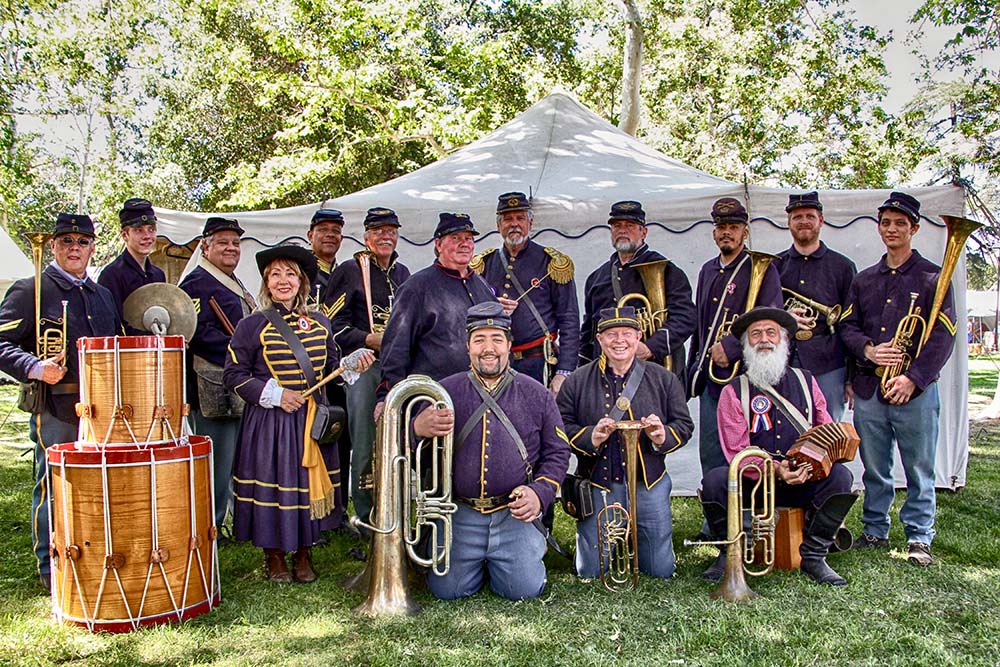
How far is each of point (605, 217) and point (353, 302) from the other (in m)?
2.14

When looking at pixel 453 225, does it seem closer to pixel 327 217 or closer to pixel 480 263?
pixel 480 263

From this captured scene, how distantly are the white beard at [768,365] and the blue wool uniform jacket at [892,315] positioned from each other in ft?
2.27

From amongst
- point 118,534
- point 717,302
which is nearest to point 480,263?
point 717,302

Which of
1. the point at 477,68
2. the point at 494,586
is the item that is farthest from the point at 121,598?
the point at 477,68

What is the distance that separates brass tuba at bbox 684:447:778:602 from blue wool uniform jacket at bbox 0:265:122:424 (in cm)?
306

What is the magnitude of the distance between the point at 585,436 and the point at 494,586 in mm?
864

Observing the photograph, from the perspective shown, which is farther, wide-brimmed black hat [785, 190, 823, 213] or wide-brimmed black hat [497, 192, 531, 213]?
wide-brimmed black hat [497, 192, 531, 213]

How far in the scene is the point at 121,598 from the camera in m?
3.54

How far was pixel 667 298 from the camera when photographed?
508 cm

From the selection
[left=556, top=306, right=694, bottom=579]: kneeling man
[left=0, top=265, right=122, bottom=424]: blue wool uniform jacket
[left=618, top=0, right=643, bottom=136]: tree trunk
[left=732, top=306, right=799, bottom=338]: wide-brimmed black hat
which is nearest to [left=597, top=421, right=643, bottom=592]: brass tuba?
[left=556, top=306, right=694, bottom=579]: kneeling man

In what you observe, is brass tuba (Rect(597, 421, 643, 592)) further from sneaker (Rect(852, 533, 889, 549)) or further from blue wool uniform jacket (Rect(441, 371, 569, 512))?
sneaker (Rect(852, 533, 889, 549))

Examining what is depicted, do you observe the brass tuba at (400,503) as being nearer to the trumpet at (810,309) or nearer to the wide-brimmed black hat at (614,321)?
the wide-brimmed black hat at (614,321)

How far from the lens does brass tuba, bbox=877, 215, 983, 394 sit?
14.6ft

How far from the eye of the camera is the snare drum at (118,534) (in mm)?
3516
